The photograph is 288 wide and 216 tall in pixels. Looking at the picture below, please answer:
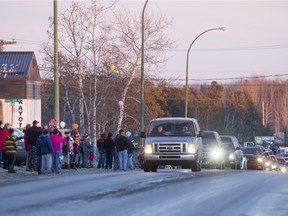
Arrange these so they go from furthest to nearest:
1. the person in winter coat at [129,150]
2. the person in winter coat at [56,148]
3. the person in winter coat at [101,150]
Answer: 1. the person in winter coat at [101,150]
2. the person in winter coat at [129,150]
3. the person in winter coat at [56,148]

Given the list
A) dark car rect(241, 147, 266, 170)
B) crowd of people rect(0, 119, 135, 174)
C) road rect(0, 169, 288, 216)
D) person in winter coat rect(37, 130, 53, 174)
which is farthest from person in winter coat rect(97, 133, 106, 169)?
dark car rect(241, 147, 266, 170)

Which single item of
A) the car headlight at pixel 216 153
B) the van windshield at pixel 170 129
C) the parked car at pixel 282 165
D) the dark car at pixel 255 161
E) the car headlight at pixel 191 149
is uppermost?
the van windshield at pixel 170 129

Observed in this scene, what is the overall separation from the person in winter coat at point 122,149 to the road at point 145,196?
9.71 meters

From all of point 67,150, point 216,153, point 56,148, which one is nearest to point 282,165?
point 216,153

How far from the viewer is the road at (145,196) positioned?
1611cm

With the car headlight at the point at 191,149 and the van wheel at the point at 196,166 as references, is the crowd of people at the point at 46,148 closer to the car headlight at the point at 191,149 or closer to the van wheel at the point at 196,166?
the car headlight at the point at 191,149

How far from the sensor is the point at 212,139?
39250 mm

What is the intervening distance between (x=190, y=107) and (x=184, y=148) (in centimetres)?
7294

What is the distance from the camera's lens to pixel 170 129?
30938mm

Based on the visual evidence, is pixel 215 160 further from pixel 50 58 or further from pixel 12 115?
pixel 50 58

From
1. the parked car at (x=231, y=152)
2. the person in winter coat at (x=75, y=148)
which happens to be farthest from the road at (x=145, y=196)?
the parked car at (x=231, y=152)

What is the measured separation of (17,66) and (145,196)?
46.2 meters

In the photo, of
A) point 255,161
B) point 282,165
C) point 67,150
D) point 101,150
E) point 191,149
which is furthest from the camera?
point 282,165

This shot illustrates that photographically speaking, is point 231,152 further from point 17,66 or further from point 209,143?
point 17,66
